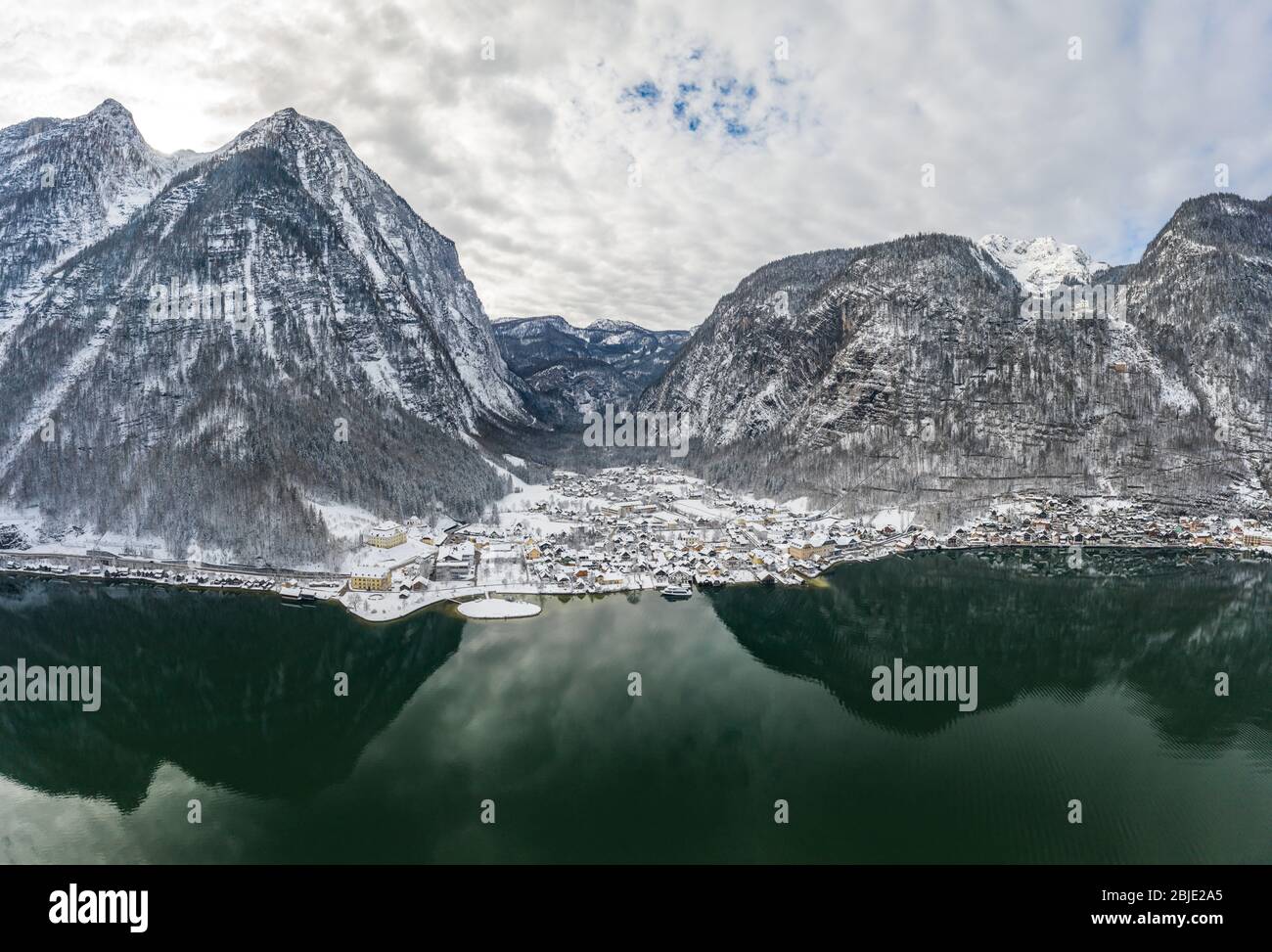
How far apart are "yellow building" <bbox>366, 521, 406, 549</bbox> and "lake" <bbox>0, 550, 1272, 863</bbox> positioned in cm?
1192

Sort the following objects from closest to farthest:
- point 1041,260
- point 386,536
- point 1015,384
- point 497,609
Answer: point 497,609 → point 386,536 → point 1015,384 → point 1041,260

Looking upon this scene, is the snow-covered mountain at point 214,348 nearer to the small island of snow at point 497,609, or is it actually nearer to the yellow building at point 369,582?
the yellow building at point 369,582

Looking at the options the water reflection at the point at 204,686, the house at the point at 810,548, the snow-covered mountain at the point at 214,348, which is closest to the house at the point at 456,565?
the water reflection at the point at 204,686

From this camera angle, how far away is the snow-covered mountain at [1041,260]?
154375 millimetres

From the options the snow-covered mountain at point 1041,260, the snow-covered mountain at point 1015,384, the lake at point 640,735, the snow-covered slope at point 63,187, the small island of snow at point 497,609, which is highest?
the snow-covered mountain at point 1041,260

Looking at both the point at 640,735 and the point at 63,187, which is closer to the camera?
the point at 640,735

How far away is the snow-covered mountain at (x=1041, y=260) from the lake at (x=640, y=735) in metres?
142

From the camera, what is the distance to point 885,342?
3775 inches

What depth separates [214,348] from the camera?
7775 cm

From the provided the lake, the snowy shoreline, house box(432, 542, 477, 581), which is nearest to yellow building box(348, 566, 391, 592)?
the snowy shoreline

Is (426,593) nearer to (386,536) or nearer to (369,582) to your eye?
(369,582)

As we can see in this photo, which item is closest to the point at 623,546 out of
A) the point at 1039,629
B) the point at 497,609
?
the point at 497,609

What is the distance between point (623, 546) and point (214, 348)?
212ft
